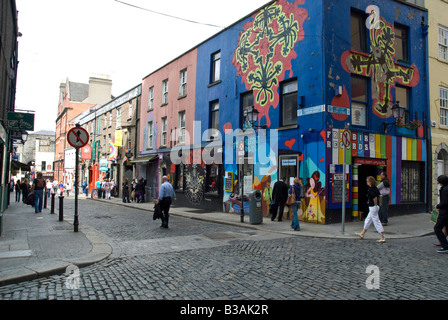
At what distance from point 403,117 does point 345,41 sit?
4.43m

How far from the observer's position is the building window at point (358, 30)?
1347 cm

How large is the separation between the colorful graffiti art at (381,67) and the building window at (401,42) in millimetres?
504

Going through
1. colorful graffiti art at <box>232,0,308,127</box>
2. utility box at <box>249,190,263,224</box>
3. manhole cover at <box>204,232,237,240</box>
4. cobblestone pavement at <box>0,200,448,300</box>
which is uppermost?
colorful graffiti art at <box>232,0,308,127</box>

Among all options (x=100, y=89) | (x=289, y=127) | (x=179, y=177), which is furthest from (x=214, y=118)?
(x=100, y=89)

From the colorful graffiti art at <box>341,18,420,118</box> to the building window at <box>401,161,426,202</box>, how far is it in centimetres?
270

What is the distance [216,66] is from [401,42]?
363 inches

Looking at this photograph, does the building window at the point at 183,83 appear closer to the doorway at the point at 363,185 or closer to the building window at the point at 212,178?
the building window at the point at 212,178

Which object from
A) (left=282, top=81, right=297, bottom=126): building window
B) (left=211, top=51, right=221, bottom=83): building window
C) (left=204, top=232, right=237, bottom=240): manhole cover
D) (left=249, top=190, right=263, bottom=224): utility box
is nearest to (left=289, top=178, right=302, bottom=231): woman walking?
(left=249, top=190, right=263, bottom=224): utility box

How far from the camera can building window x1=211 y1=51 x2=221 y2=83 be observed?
722 inches

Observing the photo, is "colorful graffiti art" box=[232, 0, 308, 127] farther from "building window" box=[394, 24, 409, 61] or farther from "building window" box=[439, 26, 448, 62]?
"building window" box=[439, 26, 448, 62]

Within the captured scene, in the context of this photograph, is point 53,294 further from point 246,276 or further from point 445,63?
point 445,63

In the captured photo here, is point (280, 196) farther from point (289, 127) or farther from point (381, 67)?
point (381, 67)

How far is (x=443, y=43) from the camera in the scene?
1642 centimetres

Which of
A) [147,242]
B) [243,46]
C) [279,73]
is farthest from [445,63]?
[147,242]
